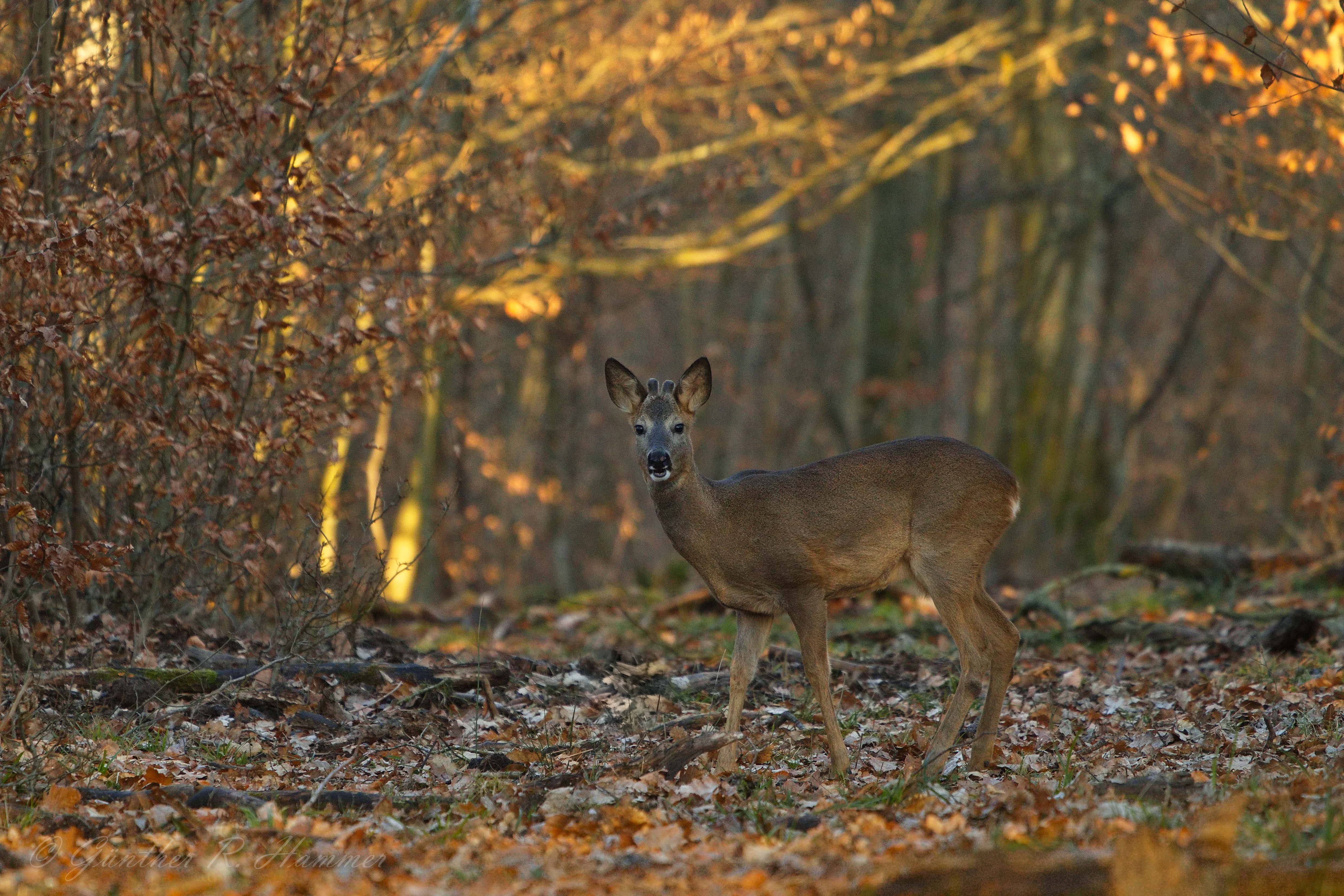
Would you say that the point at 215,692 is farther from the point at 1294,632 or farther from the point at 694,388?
the point at 1294,632

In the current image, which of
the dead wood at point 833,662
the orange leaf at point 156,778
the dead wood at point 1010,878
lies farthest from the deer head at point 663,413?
the dead wood at point 1010,878

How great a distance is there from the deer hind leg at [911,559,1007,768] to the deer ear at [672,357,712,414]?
4.60 feet

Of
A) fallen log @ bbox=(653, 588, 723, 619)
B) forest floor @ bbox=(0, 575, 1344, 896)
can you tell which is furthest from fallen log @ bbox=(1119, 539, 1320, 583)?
fallen log @ bbox=(653, 588, 723, 619)

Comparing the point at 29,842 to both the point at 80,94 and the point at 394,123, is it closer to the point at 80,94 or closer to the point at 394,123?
the point at 80,94

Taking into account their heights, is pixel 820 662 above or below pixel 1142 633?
above

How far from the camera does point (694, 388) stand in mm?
7500

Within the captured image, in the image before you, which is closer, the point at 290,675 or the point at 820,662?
the point at 820,662

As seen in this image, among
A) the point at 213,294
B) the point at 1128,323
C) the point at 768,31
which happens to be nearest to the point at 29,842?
the point at 213,294

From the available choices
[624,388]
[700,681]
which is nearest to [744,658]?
[700,681]

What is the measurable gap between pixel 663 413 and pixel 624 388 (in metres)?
0.37

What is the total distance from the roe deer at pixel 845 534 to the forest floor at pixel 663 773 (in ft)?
1.73

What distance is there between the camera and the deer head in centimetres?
712

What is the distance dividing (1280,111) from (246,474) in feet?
27.9

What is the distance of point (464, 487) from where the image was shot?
875 inches
